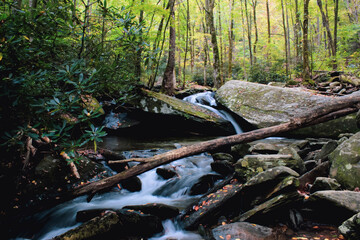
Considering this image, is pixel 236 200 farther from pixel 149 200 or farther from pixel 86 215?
pixel 86 215

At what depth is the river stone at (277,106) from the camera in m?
7.06

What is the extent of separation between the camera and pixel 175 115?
8539 mm

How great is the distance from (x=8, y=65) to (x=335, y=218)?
4.41 meters

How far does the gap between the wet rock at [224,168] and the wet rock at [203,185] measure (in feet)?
0.95

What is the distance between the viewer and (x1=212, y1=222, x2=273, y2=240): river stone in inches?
106

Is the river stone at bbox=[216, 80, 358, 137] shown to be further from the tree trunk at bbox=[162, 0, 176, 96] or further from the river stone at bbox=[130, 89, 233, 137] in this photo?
the tree trunk at bbox=[162, 0, 176, 96]

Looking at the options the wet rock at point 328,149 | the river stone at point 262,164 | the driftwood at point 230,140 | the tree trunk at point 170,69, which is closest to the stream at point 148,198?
the driftwood at point 230,140

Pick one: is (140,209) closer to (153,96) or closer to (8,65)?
(8,65)

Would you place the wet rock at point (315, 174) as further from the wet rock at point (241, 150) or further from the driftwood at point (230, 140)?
the wet rock at point (241, 150)

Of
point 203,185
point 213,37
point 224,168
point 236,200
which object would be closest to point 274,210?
point 236,200

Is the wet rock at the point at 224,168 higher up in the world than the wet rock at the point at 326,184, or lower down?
lower down

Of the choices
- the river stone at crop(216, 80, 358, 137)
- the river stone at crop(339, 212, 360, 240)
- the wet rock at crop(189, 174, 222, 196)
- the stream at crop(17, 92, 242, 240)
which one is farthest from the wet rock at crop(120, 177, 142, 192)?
the river stone at crop(216, 80, 358, 137)

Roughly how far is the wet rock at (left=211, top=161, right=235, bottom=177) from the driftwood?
3.43 feet

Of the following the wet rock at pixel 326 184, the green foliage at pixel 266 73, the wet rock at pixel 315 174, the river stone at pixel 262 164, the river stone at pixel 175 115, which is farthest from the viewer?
the green foliage at pixel 266 73
